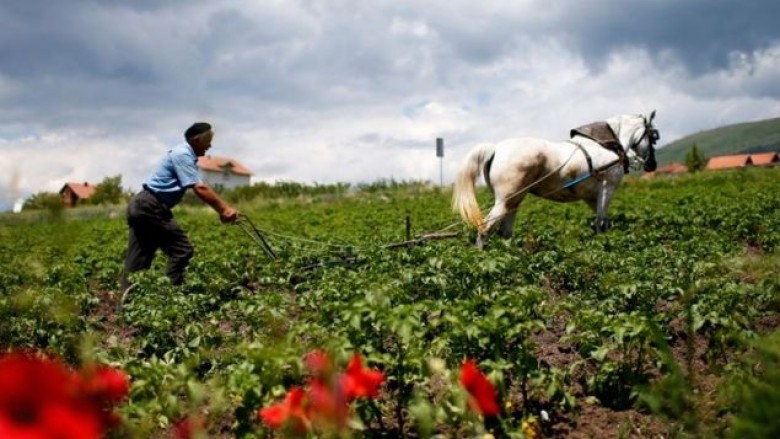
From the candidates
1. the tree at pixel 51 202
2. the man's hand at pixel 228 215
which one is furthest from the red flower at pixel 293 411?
the man's hand at pixel 228 215

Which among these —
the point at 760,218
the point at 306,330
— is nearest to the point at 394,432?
the point at 306,330

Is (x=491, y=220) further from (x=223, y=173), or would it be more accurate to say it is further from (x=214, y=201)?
(x=223, y=173)

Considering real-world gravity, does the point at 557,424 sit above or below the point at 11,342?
below

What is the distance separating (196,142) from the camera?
6590 mm

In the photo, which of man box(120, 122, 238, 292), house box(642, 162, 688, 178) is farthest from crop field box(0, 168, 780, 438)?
house box(642, 162, 688, 178)

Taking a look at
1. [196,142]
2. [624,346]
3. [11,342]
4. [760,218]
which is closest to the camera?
[624,346]

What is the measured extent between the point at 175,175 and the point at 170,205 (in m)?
0.32

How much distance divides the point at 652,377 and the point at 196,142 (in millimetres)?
4656

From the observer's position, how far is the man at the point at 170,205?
6434mm

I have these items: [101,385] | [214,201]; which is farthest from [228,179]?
[101,385]

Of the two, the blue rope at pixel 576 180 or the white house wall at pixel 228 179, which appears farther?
the white house wall at pixel 228 179

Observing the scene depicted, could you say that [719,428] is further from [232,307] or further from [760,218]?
[760,218]

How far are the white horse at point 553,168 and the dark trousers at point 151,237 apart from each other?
343cm

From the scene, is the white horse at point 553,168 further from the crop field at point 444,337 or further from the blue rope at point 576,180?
the crop field at point 444,337
